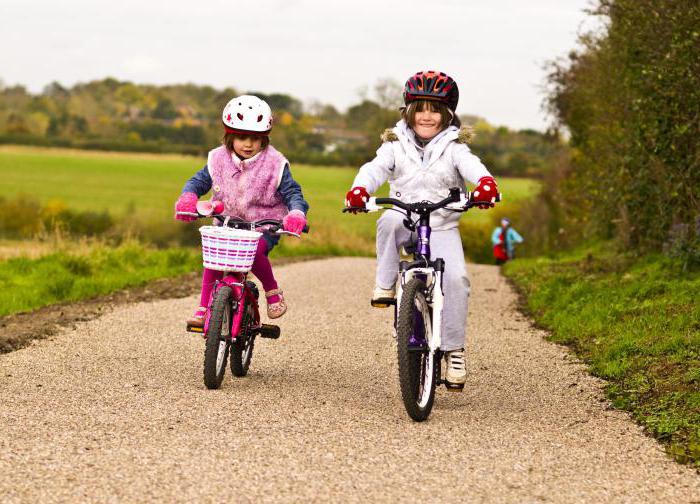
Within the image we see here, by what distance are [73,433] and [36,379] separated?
5.88ft

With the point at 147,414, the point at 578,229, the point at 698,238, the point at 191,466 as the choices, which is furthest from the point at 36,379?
the point at 578,229

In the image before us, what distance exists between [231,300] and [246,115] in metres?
1.24

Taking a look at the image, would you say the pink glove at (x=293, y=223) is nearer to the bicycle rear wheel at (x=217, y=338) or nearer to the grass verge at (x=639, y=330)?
the bicycle rear wheel at (x=217, y=338)

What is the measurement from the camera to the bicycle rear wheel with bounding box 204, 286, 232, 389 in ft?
22.1

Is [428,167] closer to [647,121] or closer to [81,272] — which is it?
[647,121]

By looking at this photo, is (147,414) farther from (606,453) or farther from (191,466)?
(606,453)

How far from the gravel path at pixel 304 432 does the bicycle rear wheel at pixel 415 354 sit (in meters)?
0.16

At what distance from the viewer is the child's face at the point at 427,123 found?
22.4ft

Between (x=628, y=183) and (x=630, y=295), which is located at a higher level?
(x=628, y=183)

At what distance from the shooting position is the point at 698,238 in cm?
1206

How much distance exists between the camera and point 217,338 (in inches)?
266

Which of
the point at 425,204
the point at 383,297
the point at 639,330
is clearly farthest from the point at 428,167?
the point at 639,330

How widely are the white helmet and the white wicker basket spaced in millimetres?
789

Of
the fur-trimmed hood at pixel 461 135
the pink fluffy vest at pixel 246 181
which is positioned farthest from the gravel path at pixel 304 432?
the fur-trimmed hood at pixel 461 135
